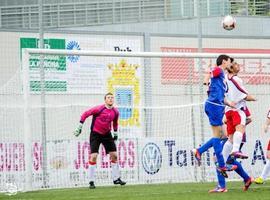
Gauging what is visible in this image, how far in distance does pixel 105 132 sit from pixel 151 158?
1.35 metres

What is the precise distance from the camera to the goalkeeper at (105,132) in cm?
1843

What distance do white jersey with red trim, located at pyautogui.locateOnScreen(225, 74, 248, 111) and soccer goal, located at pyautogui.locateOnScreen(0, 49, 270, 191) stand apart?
2.95 meters

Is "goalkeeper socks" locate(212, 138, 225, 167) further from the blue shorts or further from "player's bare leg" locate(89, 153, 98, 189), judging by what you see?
"player's bare leg" locate(89, 153, 98, 189)

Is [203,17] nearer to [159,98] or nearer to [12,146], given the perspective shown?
[159,98]

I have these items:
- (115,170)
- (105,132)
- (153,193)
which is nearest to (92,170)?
(115,170)

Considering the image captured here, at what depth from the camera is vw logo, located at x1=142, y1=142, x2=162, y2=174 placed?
19.3 m

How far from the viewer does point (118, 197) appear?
1424cm

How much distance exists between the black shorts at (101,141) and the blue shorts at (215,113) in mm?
4386

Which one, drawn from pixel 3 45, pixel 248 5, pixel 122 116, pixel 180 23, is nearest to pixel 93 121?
pixel 122 116

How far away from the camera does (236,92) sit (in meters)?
15.2

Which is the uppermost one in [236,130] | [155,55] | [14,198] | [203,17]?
[203,17]

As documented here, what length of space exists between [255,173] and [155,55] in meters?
4.02

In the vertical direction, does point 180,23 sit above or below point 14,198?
above

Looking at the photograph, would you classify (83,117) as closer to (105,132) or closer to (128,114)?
(105,132)
